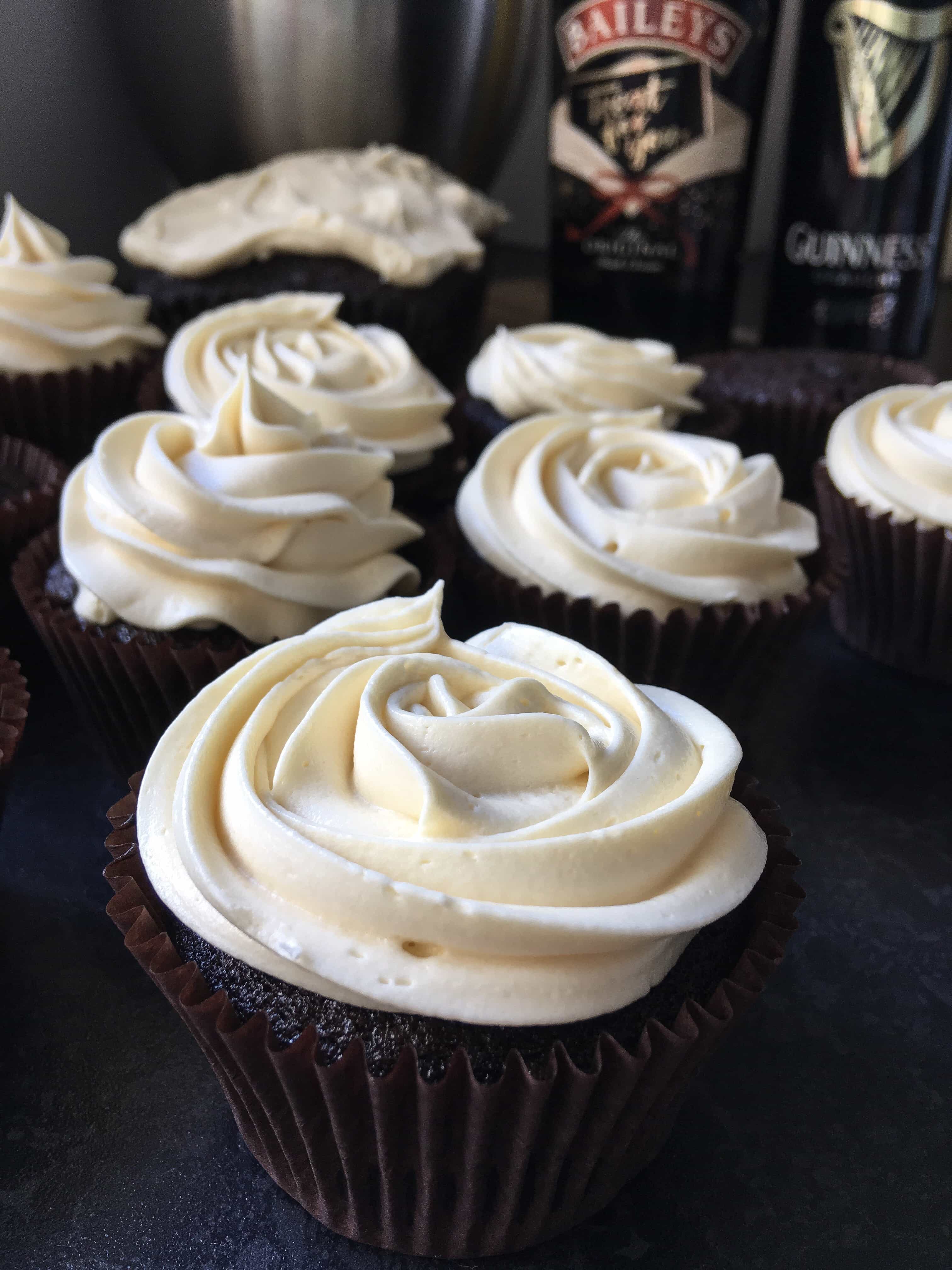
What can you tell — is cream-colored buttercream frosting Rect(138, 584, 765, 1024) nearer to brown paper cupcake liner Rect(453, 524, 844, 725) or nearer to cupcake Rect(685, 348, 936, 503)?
brown paper cupcake liner Rect(453, 524, 844, 725)

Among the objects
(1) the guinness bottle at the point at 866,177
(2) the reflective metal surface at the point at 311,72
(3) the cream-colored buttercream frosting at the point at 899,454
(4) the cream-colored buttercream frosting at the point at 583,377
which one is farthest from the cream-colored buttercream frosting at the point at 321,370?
(1) the guinness bottle at the point at 866,177

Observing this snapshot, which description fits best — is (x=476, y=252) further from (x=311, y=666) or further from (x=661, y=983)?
(x=661, y=983)

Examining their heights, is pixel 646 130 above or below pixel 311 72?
below

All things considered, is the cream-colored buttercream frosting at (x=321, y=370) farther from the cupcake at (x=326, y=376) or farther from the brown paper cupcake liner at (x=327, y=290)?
the brown paper cupcake liner at (x=327, y=290)

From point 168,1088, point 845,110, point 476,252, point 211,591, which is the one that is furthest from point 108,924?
point 845,110

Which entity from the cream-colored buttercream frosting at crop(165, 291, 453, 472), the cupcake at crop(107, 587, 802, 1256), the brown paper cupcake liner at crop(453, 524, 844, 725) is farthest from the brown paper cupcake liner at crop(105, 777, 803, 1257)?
the cream-colored buttercream frosting at crop(165, 291, 453, 472)

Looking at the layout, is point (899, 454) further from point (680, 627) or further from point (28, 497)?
point (28, 497)

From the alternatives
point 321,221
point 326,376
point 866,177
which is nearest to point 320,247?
point 321,221
